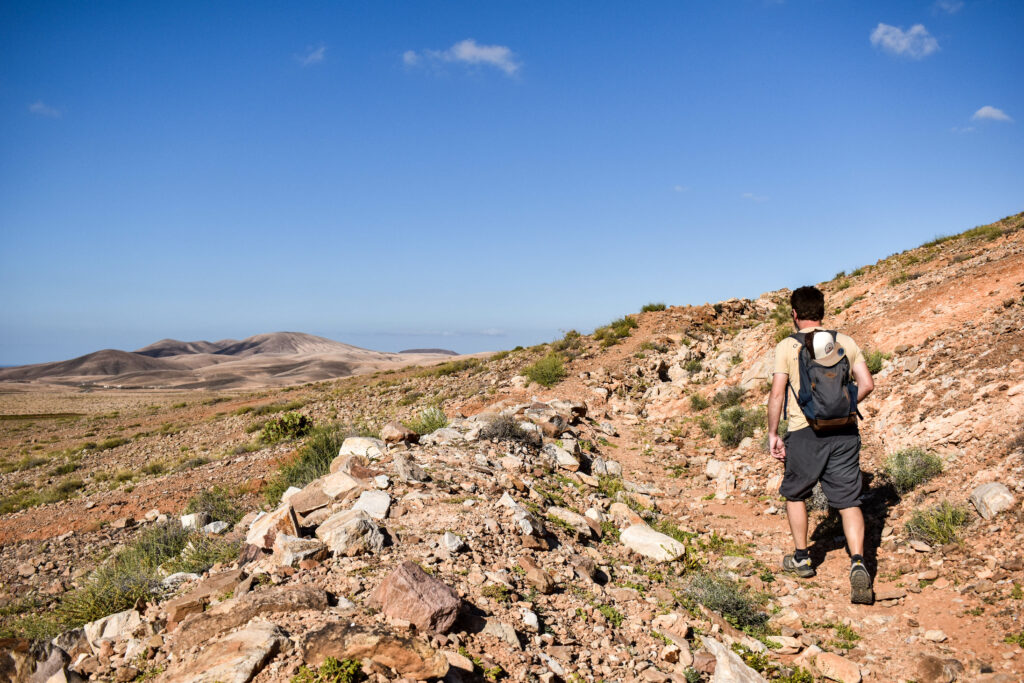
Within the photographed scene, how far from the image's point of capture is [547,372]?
15.4 meters

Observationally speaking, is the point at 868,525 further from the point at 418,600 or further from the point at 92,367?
the point at 92,367

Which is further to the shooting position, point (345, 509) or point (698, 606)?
point (345, 509)

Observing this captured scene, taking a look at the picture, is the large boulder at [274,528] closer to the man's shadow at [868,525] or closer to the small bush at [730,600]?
the small bush at [730,600]

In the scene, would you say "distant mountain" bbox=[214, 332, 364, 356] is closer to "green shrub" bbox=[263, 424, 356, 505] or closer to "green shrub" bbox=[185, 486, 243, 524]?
"green shrub" bbox=[185, 486, 243, 524]

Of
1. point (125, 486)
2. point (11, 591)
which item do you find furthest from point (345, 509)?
point (125, 486)

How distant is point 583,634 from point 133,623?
357 cm

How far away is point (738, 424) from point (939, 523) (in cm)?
449

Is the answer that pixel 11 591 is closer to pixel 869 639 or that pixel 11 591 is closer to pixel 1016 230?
pixel 869 639

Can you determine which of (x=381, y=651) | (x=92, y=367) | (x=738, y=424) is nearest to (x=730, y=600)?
(x=381, y=651)

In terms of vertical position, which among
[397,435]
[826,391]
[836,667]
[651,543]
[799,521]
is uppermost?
[826,391]

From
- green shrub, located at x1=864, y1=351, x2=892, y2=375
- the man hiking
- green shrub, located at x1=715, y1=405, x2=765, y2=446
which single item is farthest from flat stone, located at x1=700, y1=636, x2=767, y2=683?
green shrub, located at x1=864, y1=351, x2=892, y2=375

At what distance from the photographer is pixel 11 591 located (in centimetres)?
826

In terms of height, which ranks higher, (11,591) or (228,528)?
(228,528)

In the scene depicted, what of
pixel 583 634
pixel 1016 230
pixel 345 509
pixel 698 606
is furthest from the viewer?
pixel 1016 230
